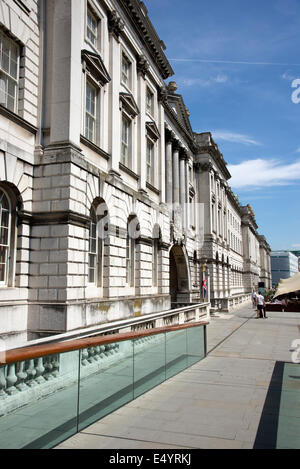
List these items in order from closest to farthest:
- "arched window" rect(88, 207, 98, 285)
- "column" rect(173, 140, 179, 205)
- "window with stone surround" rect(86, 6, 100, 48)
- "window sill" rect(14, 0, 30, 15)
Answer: "window sill" rect(14, 0, 30, 15)
"arched window" rect(88, 207, 98, 285)
"window with stone surround" rect(86, 6, 100, 48)
"column" rect(173, 140, 179, 205)

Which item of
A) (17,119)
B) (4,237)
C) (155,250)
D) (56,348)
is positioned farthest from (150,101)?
(56,348)

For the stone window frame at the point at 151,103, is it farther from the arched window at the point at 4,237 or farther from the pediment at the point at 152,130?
the arched window at the point at 4,237

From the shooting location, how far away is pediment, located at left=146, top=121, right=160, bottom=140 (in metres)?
21.3

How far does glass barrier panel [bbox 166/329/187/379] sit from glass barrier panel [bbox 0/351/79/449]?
3.84 m

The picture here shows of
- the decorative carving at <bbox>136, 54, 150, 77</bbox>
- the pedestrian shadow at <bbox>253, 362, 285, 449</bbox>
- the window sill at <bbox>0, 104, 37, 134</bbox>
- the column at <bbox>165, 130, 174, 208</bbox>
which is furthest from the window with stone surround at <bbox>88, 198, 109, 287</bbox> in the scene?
the column at <bbox>165, 130, 174, 208</bbox>

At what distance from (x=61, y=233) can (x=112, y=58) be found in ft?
28.2

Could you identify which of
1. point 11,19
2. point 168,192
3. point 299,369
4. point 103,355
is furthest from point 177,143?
point 103,355

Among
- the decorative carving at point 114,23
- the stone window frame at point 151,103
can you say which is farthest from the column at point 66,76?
the stone window frame at point 151,103

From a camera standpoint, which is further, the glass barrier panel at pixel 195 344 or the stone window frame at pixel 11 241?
the stone window frame at pixel 11 241

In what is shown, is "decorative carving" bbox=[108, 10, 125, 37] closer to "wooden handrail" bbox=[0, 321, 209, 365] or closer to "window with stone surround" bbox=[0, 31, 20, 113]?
"window with stone surround" bbox=[0, 31, 20, 113]

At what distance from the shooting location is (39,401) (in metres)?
4.79

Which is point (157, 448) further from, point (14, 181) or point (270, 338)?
point (270, 338)

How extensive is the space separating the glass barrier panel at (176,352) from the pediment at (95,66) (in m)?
9.93

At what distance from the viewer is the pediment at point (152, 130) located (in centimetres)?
2132
